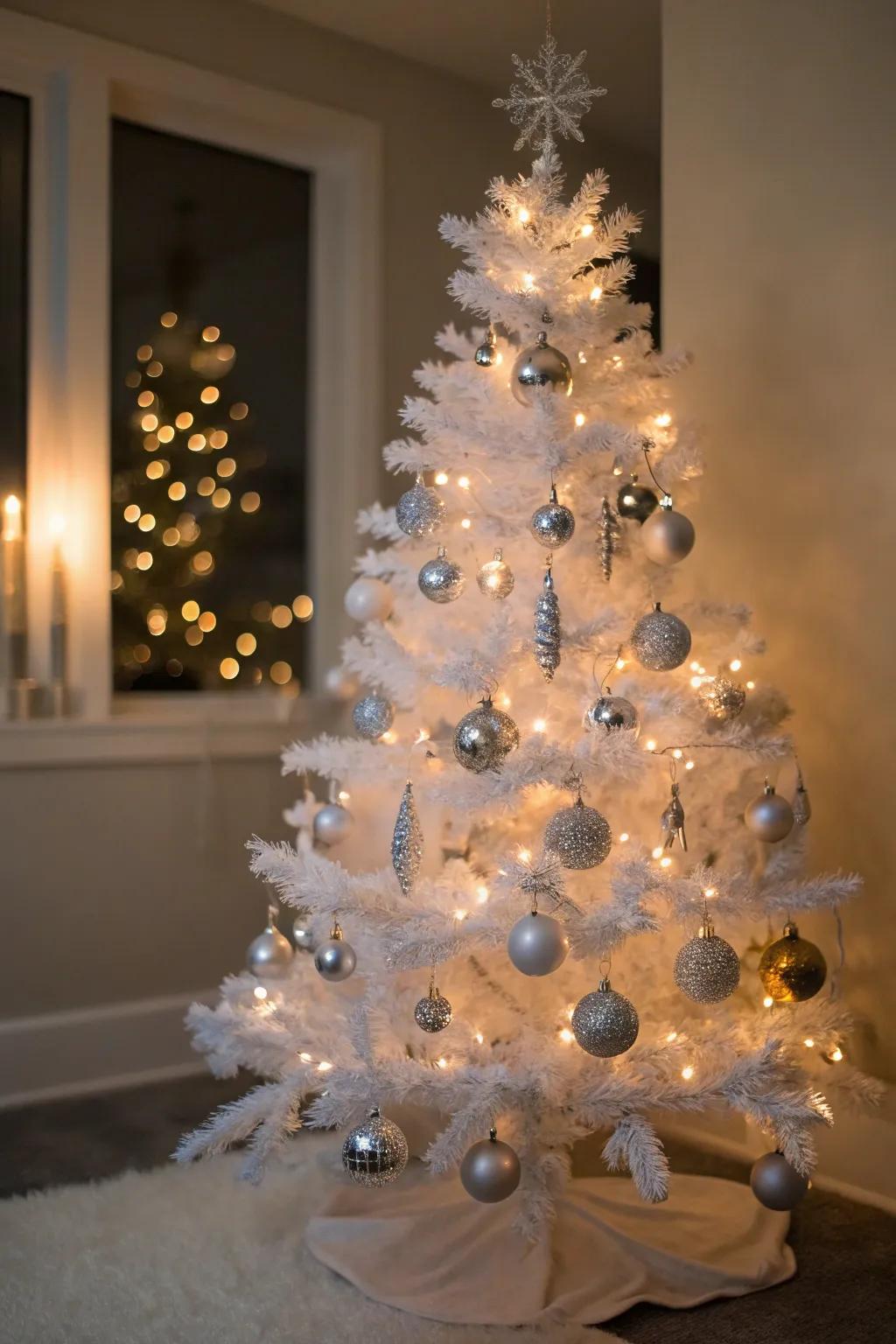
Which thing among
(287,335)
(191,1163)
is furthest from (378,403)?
(191,1163)

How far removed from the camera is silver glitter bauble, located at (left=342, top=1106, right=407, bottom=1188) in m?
1.89

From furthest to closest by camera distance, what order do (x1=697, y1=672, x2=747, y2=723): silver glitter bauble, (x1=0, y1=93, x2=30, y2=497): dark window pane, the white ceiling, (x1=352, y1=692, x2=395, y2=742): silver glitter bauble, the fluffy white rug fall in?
the white ceiling, (x1=0, y1=93, x2=30, y2=497): dark window pane, (x1=352, y1=692, x2=395, y2=742): silver glitter bauble, (x1=697, y1=672, x2=747, y2=723): silver glitter bauble, the fluffy white rug

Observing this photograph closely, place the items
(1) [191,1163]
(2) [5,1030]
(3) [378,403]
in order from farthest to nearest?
(3) [378,403] → (2) [5,1030] → (1) [191,1163]

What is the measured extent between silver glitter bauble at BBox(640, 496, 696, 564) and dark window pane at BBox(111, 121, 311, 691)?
5.47 feet

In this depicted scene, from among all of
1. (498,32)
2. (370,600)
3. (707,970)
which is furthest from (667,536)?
(498,32)

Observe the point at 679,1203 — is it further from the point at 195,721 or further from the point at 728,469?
the point at 195,721

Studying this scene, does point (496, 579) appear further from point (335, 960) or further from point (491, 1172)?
point (491, 1172)

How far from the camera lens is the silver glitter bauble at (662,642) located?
6.55 ft

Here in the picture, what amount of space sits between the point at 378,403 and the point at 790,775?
5.56 ft

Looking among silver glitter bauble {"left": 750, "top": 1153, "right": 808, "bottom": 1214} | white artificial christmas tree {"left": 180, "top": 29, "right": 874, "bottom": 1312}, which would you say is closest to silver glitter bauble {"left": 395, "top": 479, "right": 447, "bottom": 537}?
white artificial christmas tree {"left": 180, "top": 29, "right": 874, "bottom": 1312}

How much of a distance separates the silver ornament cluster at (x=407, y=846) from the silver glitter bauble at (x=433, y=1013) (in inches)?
7.0

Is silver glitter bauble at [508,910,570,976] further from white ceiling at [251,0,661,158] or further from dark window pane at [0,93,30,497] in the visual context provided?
white ceiling at [251,0,661,158]

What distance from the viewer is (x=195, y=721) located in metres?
3.24

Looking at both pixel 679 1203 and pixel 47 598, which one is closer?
pixel 679 1203
